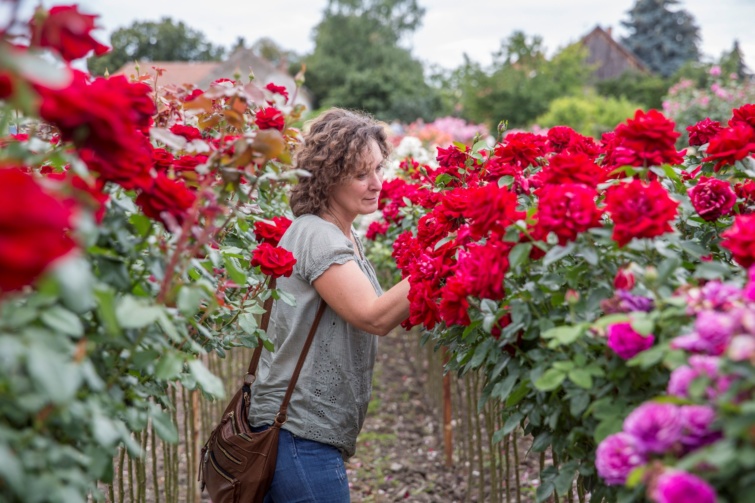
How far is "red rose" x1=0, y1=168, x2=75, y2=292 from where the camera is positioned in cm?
61

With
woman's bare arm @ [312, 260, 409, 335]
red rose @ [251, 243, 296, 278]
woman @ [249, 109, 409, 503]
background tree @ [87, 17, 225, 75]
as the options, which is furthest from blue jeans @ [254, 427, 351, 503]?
background tree @ [87, 17, 225, 75]

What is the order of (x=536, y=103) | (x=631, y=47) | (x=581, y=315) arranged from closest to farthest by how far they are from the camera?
(x=581, y=315) < (x=536, y=103) < (x=631, y=47)

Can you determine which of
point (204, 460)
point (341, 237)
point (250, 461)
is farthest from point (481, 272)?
point (204, 460)

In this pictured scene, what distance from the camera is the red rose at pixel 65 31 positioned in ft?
3.02

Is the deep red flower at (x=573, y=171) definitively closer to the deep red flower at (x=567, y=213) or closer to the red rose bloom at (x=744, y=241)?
the deep red flower at (x=567, y=213)

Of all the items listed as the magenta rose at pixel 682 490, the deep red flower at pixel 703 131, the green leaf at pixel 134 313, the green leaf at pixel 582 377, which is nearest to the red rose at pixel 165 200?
the green leaf at pixel 134 313

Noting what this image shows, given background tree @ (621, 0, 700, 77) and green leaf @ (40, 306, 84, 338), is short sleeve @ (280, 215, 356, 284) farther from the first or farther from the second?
background tree @ (621, 0, 700, 77)

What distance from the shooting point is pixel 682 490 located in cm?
81

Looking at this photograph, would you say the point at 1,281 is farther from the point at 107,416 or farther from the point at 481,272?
the point at 481,272

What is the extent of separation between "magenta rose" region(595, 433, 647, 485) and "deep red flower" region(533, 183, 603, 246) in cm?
38

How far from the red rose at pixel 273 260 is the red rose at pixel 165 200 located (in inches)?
29.4

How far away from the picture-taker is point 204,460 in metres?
2.25

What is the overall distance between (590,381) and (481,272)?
313 millimetres

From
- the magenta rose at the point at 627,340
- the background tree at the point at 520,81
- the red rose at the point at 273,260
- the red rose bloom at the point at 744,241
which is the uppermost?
the background tree at the point at 520,81
